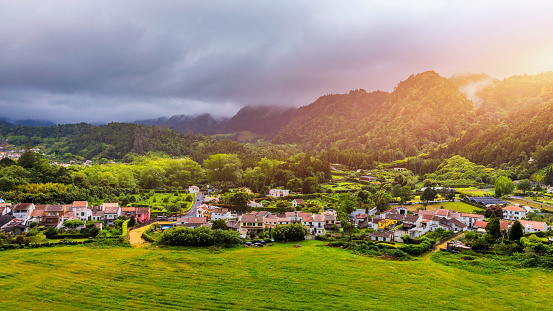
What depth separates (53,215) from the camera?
143 ft

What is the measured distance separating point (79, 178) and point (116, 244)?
31.4 m

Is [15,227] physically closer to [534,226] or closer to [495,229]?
[495,229]

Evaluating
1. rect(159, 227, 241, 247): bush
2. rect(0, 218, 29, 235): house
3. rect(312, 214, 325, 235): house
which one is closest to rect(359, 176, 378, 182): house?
rect(312, 214, 325, 235): house

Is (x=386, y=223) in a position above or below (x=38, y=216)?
below

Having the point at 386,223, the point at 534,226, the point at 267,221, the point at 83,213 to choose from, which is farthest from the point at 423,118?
the point at 83,213

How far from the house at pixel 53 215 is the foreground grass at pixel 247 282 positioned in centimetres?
1114

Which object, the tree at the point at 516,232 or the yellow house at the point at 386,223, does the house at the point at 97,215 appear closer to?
the yellow house at the point at 386,223

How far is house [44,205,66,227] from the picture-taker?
1682 inches

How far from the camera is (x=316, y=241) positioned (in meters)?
40.0

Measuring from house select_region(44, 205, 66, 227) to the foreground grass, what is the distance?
11139mm

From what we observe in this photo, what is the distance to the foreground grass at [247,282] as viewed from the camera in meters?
22.4

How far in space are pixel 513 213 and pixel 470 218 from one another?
25.6 feet

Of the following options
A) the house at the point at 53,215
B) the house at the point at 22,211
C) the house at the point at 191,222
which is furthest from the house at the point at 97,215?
the house at the point at 191,222

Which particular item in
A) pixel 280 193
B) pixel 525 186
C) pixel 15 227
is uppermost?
pixel 525 186
